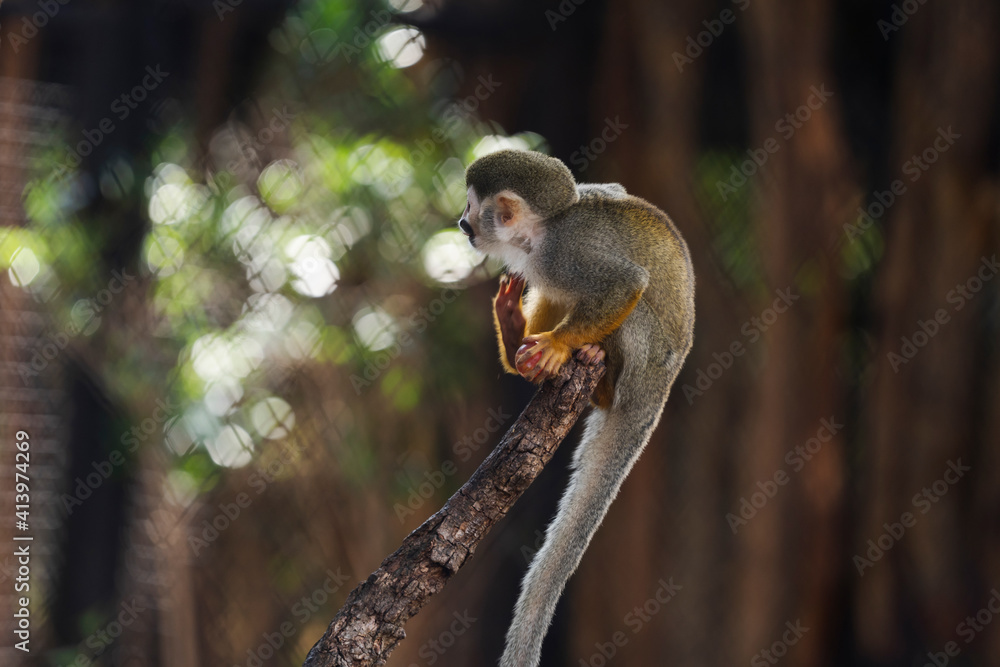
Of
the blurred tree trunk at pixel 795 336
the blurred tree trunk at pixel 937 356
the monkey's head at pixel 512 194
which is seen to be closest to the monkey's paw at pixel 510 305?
the monkey's head at pixel 512 194

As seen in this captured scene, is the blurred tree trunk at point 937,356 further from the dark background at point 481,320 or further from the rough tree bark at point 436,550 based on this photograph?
the rough tree bark at point 436,550

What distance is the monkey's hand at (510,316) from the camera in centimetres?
187

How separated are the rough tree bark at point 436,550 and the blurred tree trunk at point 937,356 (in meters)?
2.93

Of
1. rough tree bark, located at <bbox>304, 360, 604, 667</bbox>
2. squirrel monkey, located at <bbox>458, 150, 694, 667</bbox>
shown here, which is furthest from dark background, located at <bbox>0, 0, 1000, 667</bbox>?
rough tree bark, located at <bbox>304, 360, 604, 667</bbox>

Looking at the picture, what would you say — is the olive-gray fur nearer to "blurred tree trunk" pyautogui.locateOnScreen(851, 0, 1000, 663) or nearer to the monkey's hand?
the monkey's hand

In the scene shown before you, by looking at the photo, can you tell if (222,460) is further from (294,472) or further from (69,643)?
(69,643)

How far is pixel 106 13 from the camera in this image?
12.0 ft

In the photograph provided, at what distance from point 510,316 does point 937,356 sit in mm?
2735

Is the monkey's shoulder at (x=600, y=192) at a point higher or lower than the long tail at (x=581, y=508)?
higher

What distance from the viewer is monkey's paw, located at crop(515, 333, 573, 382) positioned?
159 centimetres

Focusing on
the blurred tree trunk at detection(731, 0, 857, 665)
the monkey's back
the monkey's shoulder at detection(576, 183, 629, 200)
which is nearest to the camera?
the monkey's back

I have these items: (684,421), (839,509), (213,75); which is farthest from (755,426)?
(213,75)

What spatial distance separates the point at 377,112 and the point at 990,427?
307 centimetres

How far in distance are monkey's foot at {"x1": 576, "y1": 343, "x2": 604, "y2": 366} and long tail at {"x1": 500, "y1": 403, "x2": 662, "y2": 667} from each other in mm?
263
